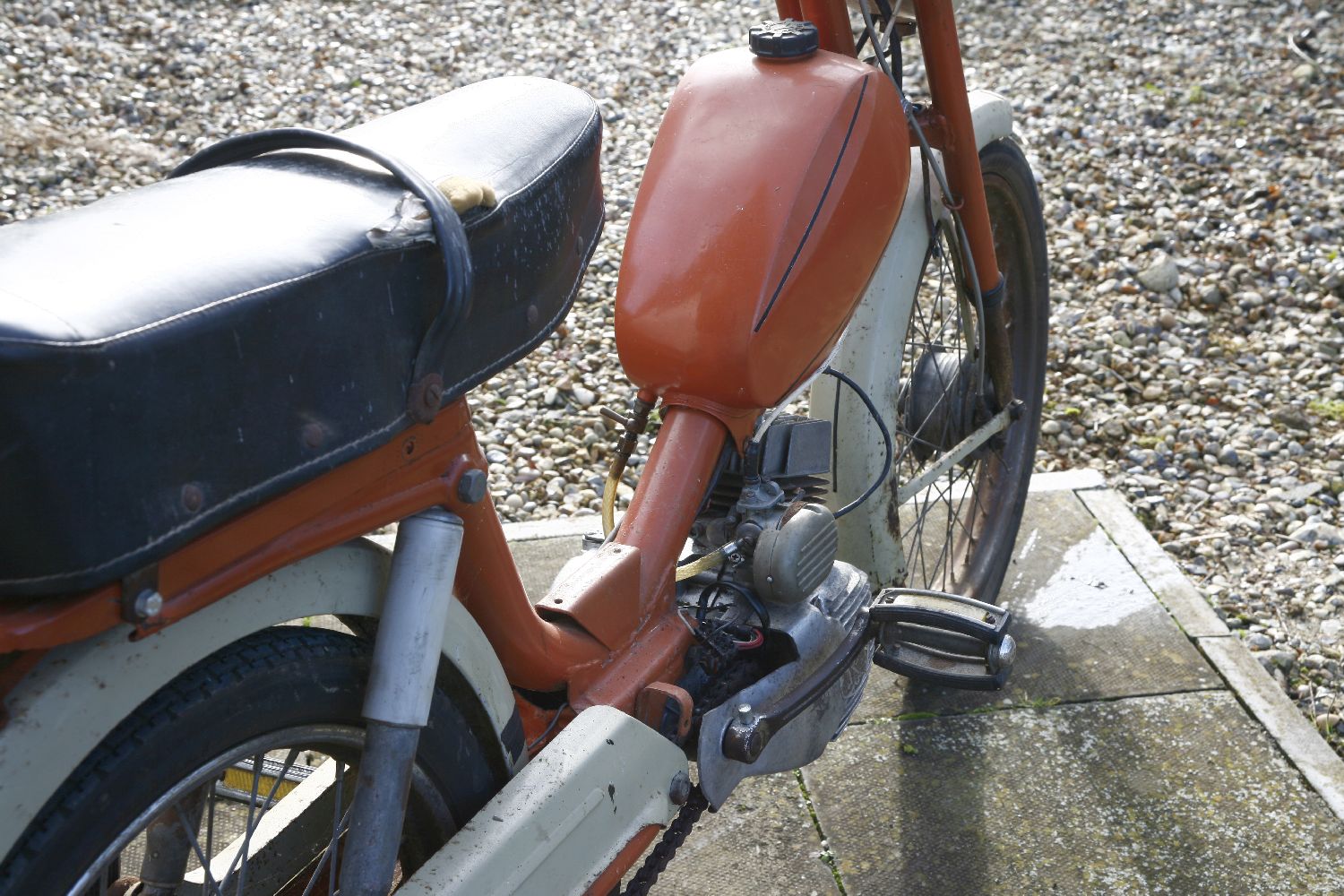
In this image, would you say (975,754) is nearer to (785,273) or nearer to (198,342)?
(785,273)

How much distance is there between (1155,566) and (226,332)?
2.07m

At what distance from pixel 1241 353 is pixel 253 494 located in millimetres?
3011

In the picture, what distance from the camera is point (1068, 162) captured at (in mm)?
4254

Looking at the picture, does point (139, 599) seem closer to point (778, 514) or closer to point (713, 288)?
point (713, 288)

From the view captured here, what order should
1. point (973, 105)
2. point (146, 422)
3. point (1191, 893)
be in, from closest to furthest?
point (146, 422), point (1191, 893), point (973, 105)

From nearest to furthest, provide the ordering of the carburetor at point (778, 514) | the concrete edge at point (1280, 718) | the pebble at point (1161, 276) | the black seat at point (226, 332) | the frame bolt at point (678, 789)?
the black seat at point (226, 332) → the frame bolt at point (678, 789) → the carburetor at point (778, 514) → the concrete edge at point (1280, 718) → the pebble at point (1161, 276)

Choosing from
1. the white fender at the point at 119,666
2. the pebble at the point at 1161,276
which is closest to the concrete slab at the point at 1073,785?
the white fender at the point at 119,666

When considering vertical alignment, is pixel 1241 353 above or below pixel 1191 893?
below

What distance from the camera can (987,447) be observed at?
240cm

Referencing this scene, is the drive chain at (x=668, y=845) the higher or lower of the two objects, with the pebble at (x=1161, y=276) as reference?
higher

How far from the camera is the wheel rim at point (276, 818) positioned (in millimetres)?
1055

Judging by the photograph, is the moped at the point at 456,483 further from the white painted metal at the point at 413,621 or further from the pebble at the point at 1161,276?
the pebble at the point at 1161,276

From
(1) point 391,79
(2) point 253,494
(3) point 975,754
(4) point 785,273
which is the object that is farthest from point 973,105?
(1) point 391,79

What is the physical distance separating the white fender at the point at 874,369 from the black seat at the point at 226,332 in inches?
29.8
